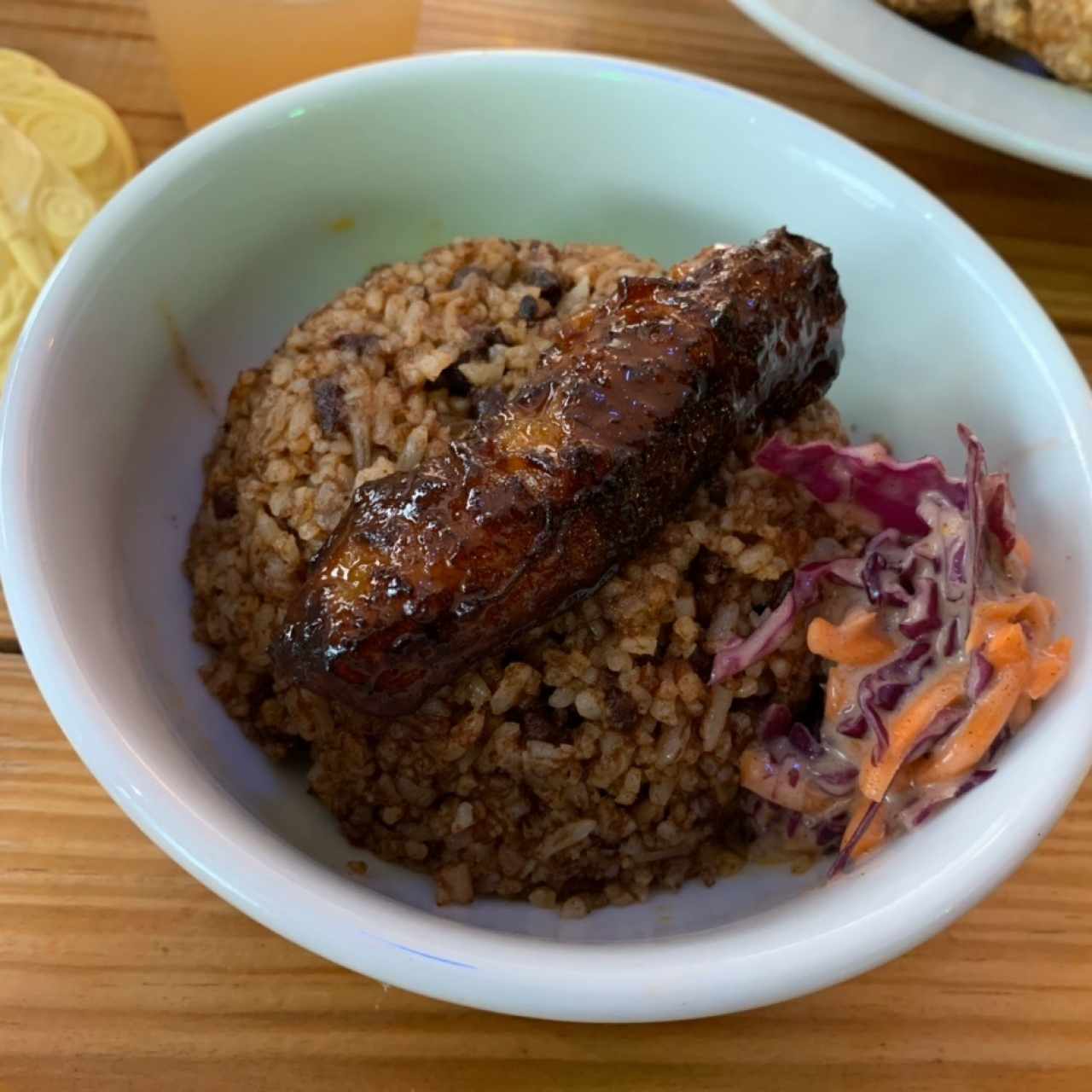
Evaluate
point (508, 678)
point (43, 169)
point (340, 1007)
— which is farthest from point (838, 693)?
point (43, 169)

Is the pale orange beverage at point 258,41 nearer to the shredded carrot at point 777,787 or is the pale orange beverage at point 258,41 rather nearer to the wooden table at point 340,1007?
the wooden table at point 340,1007

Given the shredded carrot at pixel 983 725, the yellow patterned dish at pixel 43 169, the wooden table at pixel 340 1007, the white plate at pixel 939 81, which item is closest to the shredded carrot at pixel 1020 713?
the shredded carrot at pixel 983 725

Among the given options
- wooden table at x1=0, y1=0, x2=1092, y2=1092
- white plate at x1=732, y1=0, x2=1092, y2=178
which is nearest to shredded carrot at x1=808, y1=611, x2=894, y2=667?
wooden table at x1=0, y1=0, x2=1092, y2=1092

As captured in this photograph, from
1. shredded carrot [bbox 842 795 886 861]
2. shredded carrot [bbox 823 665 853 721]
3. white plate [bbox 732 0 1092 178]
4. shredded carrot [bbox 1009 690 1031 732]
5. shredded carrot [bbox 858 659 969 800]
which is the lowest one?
shredded carrot [bbox 842 795 886 861]

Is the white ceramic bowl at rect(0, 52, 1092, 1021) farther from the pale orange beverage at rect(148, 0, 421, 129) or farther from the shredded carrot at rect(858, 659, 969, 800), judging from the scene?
the pale orange beverage at rect(148, 0, 421, 129)

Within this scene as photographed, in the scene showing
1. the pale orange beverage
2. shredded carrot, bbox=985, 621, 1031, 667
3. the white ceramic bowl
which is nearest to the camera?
the white ceramic bowl

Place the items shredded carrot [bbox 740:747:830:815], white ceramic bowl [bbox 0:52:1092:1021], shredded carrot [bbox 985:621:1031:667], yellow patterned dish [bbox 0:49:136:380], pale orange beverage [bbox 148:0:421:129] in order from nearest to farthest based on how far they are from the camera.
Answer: white ceramic bowl [bbox 0:52:1092:1021]
shredded carrot [bbox 985:621:1031:667]
shredded carrot [bbox 740:747:830:815]
yellow patterned dish [bbox 0:49:136:380]
pale orange beverage [bbox 148:0:421:129]

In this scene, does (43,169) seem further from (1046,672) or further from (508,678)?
(1046,672)
